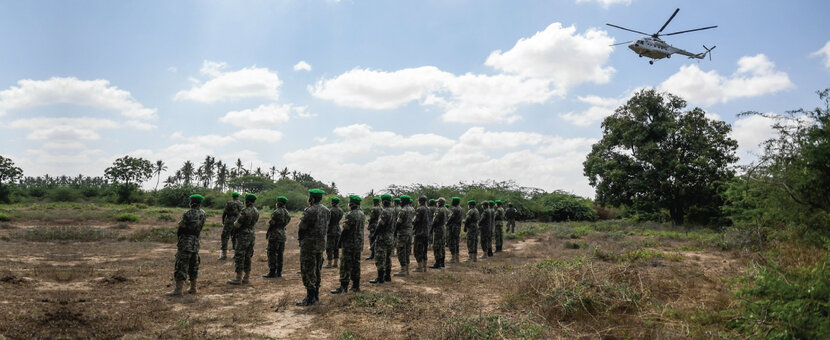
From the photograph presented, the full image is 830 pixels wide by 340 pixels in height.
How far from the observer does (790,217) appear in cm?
770

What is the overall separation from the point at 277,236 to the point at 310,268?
2.85 m

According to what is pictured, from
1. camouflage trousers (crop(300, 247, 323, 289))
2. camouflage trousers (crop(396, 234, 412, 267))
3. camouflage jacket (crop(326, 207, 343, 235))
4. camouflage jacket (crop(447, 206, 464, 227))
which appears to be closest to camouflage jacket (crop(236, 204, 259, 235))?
camouflage jacket (crop(326, 207, 343, 235))

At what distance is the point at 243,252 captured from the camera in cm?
949

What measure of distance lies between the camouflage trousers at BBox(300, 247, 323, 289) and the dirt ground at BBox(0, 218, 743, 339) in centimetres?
40

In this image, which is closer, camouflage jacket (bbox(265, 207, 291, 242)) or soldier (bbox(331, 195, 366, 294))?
soldier (bbox(331, 195, 366, 294))

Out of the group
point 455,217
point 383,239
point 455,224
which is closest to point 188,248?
point 383,239

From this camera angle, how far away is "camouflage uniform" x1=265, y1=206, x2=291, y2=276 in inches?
387

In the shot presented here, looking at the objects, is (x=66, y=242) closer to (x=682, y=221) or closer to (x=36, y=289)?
(x=36, y=289)

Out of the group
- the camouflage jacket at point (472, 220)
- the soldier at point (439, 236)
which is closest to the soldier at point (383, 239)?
the soldier at point (439, 236)

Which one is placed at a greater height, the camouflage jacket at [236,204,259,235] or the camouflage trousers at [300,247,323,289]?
the camouflage jacket at [236,204,259,235]

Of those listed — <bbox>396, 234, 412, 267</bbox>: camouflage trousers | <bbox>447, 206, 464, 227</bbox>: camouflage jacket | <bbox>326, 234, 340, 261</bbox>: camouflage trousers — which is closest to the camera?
<bbox>396, 234, 412, 267</bbox>: camouflage trousers

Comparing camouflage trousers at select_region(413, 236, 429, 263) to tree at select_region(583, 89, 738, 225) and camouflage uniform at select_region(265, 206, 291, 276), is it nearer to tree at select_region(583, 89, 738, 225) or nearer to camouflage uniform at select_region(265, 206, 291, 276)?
camouflage uniform at select_region(265, 206, 291, 276)

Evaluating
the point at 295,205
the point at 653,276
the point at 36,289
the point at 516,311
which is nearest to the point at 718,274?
the point at 653,276

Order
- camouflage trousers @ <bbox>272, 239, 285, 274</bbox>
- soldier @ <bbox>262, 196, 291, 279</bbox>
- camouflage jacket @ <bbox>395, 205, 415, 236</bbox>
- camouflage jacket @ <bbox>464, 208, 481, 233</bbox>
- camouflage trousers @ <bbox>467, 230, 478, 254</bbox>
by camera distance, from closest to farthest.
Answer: soldier @ <bbox>262, 196, 291, 279</bbox>
camouflage trousers @ <bbox>272, 239, 285, 274</bbox>
camouflage jacket @ <bbox>395, 205, 415, 236</bbox>
camouflage jacket @ <bbox>464, 208, 481, 233</bbox>
camouflage trousers @ <bbox>467, 230, 478, 254</bbox>
